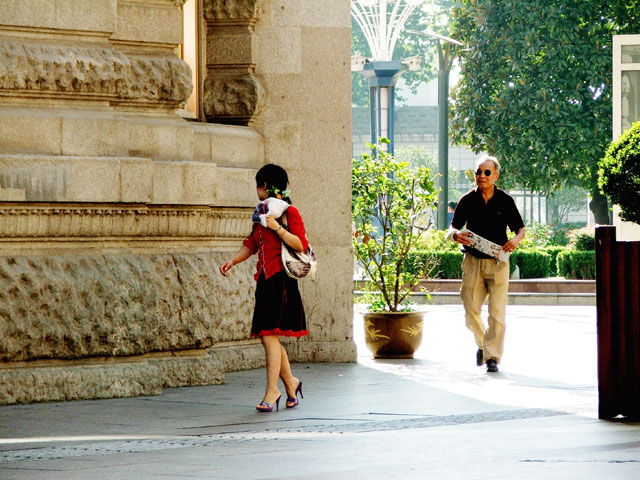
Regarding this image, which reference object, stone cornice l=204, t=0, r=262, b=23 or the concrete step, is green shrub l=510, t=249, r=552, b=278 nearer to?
the concrete step

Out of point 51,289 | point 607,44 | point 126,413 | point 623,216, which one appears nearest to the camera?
point 126,413

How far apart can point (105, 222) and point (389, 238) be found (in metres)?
4.76

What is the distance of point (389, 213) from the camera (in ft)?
→ 48.5

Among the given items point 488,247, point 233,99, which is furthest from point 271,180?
point 233,99

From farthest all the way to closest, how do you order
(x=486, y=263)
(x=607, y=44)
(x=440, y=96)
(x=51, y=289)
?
1. (x=607, y=44)
2. (x=440, y=96)
3. (x=486, y=263)
4. (x=51, y=289)

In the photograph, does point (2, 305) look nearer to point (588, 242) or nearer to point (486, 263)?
point (486, 263)

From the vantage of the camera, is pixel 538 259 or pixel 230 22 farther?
pixel 538 259

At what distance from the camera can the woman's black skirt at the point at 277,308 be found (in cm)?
962

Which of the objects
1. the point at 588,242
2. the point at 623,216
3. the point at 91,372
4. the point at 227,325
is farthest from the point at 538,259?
the point at 91,372

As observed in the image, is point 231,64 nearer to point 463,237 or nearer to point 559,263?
point 463,237

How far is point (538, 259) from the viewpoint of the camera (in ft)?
112

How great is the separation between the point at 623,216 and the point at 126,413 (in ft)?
58.5

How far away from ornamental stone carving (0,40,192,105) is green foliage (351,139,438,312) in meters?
3.43

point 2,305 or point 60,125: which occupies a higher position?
point 60,125
